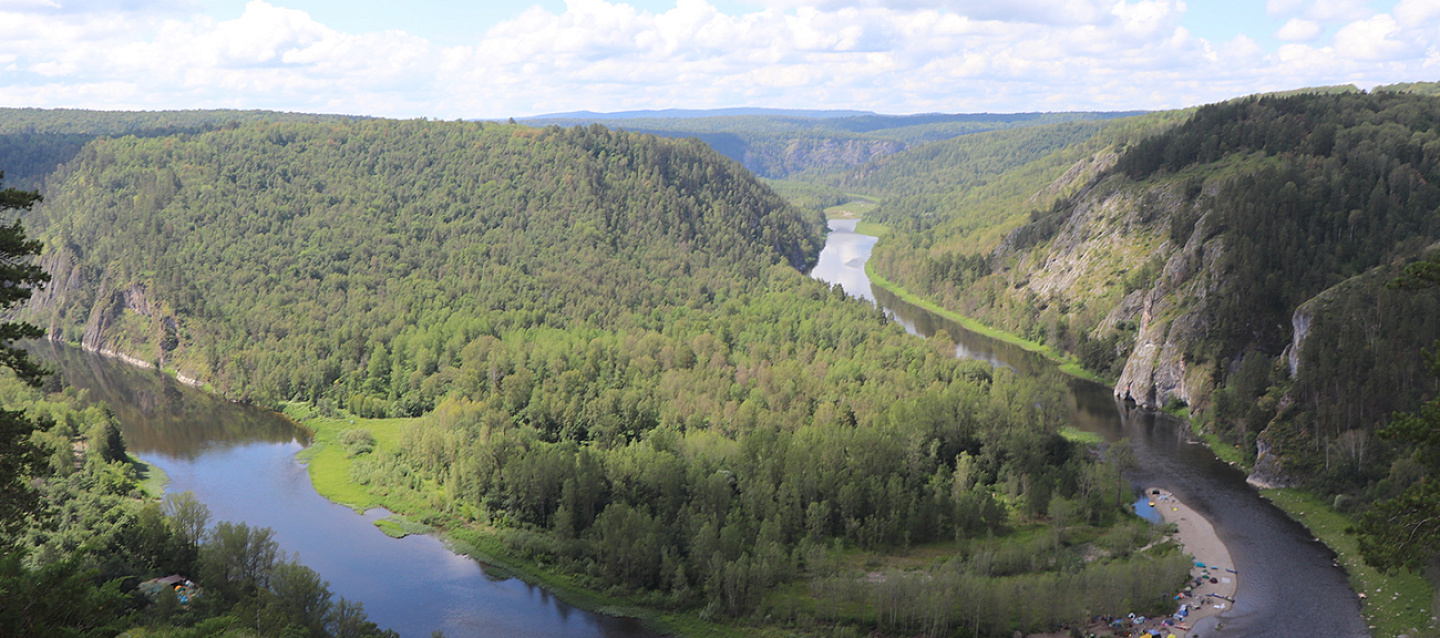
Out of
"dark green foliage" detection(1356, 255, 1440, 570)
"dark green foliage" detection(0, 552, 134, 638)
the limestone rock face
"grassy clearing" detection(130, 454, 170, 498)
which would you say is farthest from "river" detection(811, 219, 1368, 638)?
the limestone rock face

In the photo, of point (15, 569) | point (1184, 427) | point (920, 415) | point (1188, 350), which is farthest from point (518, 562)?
point (1188, 350)

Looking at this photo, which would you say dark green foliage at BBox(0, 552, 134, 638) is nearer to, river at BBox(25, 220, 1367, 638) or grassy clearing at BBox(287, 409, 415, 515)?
river at BBox(25, 220, 1367, 638)

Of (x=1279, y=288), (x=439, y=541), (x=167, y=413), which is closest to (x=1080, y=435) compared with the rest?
(x=1279, y=288)

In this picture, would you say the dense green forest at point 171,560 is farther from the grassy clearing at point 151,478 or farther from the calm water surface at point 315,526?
the calm water surface at point 315,526

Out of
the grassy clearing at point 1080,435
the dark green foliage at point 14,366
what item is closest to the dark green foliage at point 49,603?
the dark green foliage at point 14,366

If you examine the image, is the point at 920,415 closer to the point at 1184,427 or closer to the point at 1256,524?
the point at 1256,524

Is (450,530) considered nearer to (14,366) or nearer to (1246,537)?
(14,366)
